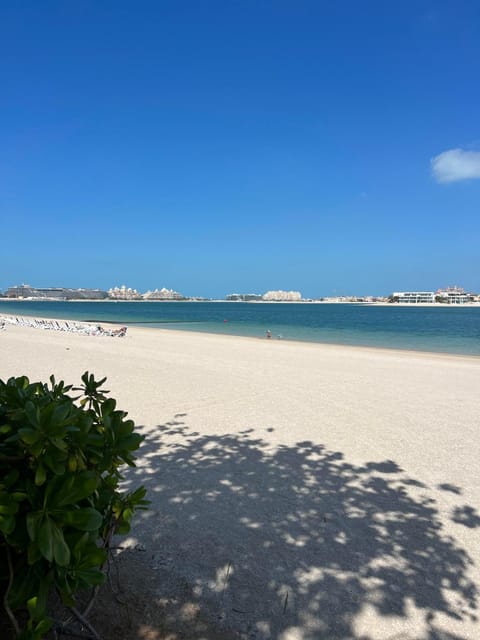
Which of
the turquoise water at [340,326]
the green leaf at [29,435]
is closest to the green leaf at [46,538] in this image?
the green leaf at [29,435]

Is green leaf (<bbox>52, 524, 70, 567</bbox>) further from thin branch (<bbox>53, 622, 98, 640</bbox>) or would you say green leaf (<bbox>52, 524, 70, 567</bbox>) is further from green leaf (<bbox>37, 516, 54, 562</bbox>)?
thin branch (<bbox>53, 622, 98, 640</bbox>)

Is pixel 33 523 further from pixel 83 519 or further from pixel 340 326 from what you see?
pixel 340 326

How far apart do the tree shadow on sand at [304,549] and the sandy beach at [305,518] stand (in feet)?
0.04

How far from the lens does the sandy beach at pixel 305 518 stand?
2.64m

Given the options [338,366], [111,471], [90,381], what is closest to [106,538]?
[111,471]

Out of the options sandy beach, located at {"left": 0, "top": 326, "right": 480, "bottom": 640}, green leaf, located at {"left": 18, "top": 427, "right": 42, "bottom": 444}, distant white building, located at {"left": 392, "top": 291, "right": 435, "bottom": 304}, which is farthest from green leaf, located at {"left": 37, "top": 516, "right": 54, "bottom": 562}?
distant white building, located at {"left": 392, "top": 291, "right": 435, "bottom": 304}

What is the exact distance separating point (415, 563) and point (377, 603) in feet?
2.03

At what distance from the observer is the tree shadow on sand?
2629 millimetres

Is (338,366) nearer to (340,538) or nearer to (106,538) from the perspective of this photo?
(340,538)

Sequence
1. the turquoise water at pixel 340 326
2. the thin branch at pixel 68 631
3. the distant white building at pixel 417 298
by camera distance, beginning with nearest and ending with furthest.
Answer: the thin branch at pixel 68 631 < the turquoise water at pixel 340 326 < the distant white building at pixel 417 298

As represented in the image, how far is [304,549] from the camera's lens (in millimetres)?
3336

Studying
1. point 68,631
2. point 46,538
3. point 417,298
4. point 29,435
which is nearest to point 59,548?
point 46,538

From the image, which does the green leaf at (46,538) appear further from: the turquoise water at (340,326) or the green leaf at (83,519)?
the turquoise water at (340,326)

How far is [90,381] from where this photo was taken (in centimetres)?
250
